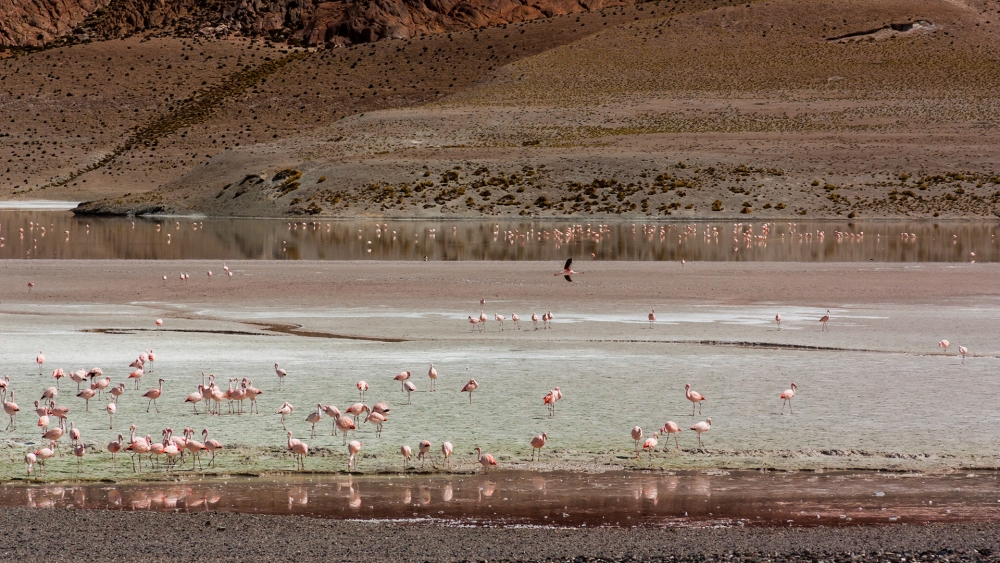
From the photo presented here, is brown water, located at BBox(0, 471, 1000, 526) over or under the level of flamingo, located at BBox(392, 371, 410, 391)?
under

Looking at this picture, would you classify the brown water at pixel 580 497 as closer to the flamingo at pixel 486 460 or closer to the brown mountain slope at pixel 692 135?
the flamingo at pixel 486 460

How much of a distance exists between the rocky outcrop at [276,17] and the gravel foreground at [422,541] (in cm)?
12988

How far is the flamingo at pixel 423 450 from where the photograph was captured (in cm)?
1107

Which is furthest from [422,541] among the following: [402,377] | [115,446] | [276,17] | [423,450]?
[276,17]

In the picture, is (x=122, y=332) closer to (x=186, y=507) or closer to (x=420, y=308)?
(x=420, y=308)

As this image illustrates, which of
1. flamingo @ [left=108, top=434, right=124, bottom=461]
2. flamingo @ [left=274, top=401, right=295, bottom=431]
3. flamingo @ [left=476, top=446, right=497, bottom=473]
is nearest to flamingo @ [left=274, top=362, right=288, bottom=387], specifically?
flamingo @ [left=274, top=401, right=295, bottom=431]

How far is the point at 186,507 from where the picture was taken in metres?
10.1

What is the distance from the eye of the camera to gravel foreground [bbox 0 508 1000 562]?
8.63 metres

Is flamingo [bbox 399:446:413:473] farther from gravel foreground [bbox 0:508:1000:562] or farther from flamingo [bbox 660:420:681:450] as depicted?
flamingo [bbox 660:420:681:450]

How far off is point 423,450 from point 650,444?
2.05m

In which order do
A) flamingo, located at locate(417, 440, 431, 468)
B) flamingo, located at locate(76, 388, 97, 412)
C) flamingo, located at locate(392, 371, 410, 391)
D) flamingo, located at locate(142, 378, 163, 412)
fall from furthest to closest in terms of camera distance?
flamingo, located at locate(392, 371, 410, 391)
flamingo, located at locate(142, 378, 163, 412)
flamingo, located at locate(76, 388, 97, 412)
flamingo, located at locate(417, 440, 431, 468)

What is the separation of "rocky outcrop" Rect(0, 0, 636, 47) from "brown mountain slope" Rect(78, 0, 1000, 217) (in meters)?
33.8

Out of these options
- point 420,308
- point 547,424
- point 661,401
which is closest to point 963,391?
point 661,401

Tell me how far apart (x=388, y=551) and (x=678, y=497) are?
282cm
